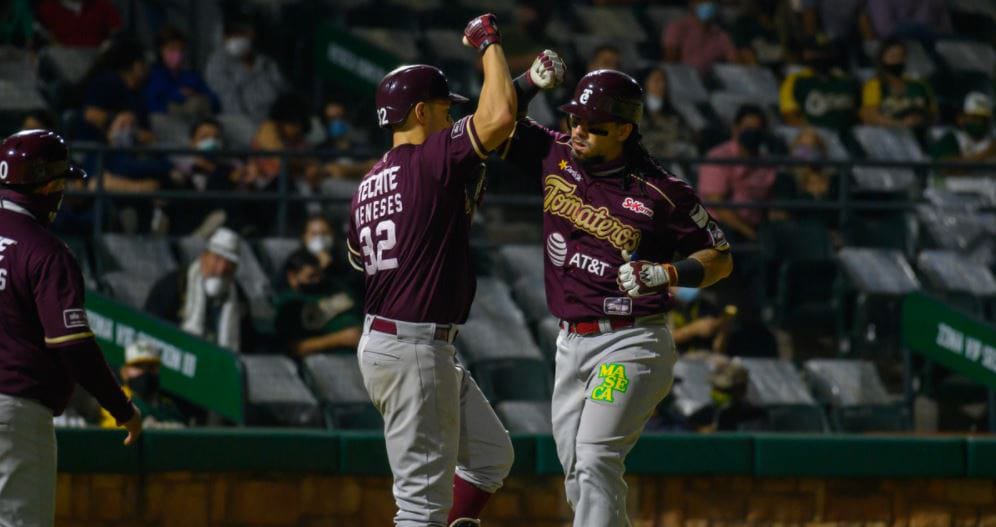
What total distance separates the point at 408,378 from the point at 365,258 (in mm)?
484

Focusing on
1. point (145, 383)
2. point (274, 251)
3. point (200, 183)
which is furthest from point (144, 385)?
point (200, 183)

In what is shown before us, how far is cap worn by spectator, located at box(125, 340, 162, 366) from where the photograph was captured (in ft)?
30.5

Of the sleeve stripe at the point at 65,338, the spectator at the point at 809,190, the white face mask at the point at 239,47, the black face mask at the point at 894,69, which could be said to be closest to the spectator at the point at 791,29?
the black face mask at the point at 894,69

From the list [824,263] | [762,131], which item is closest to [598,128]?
[824,263]

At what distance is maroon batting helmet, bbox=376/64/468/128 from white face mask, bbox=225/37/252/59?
725 centimetres

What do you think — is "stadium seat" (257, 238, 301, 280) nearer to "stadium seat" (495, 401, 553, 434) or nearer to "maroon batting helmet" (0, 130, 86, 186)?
"stadium seat" (495, 401, 553, 434)

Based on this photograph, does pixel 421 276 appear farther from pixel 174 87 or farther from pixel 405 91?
pixel 174 87

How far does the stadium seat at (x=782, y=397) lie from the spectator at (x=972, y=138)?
396 cm

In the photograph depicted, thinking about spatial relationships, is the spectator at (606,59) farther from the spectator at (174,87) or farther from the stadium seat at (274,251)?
the stadium seat at (274,251)

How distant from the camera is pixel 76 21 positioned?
13.0 metres

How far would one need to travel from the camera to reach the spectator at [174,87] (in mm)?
12555

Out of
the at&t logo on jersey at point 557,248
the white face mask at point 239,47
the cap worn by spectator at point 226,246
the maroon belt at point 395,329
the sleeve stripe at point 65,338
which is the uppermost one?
the white face mask at point 239,47

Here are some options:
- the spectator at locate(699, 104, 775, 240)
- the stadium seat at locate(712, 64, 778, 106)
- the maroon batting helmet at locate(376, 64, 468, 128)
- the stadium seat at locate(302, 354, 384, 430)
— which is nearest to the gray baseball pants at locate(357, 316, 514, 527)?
the maroon batting helmet at locate(376, 64, 468, 128)

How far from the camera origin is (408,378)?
19.5 ft
